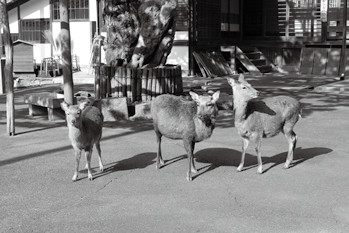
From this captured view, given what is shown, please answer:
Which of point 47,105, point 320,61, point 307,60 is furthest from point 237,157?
point 307,60

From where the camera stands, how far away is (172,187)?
720 cm

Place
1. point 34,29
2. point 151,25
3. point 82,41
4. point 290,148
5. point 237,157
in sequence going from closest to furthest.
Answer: point 290,148 < point 237,157 < point 151,25 < point 82,41 < point 34,29

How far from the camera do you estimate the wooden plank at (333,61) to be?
2156cm

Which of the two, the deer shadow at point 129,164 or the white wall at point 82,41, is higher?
the white wall at point 82,41

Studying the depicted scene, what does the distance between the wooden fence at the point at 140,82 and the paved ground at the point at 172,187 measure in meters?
1.82

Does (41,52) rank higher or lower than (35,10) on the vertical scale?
lower

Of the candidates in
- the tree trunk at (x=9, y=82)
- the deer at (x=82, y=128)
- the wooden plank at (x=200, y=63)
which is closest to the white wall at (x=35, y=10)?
the wooden plank at (x=200, y=63)

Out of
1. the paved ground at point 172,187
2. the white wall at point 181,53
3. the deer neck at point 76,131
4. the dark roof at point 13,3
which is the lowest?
the paved ground at point 172,187

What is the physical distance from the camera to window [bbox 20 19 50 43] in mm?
29172

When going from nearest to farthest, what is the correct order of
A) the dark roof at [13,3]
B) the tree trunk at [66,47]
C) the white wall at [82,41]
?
the tree trunk at [66,47], the white wall at [82,41], the dark roof at [13,3]

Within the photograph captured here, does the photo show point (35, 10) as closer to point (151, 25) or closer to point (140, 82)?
point (151, 25)

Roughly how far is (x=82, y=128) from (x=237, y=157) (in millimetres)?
2840

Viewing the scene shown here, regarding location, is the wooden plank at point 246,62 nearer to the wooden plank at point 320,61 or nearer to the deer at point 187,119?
the wooden plank at point 320,61

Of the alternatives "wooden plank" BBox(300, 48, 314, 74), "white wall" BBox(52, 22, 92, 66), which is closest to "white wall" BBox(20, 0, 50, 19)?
"white wall" BBox(52, 22, 92, 66)
